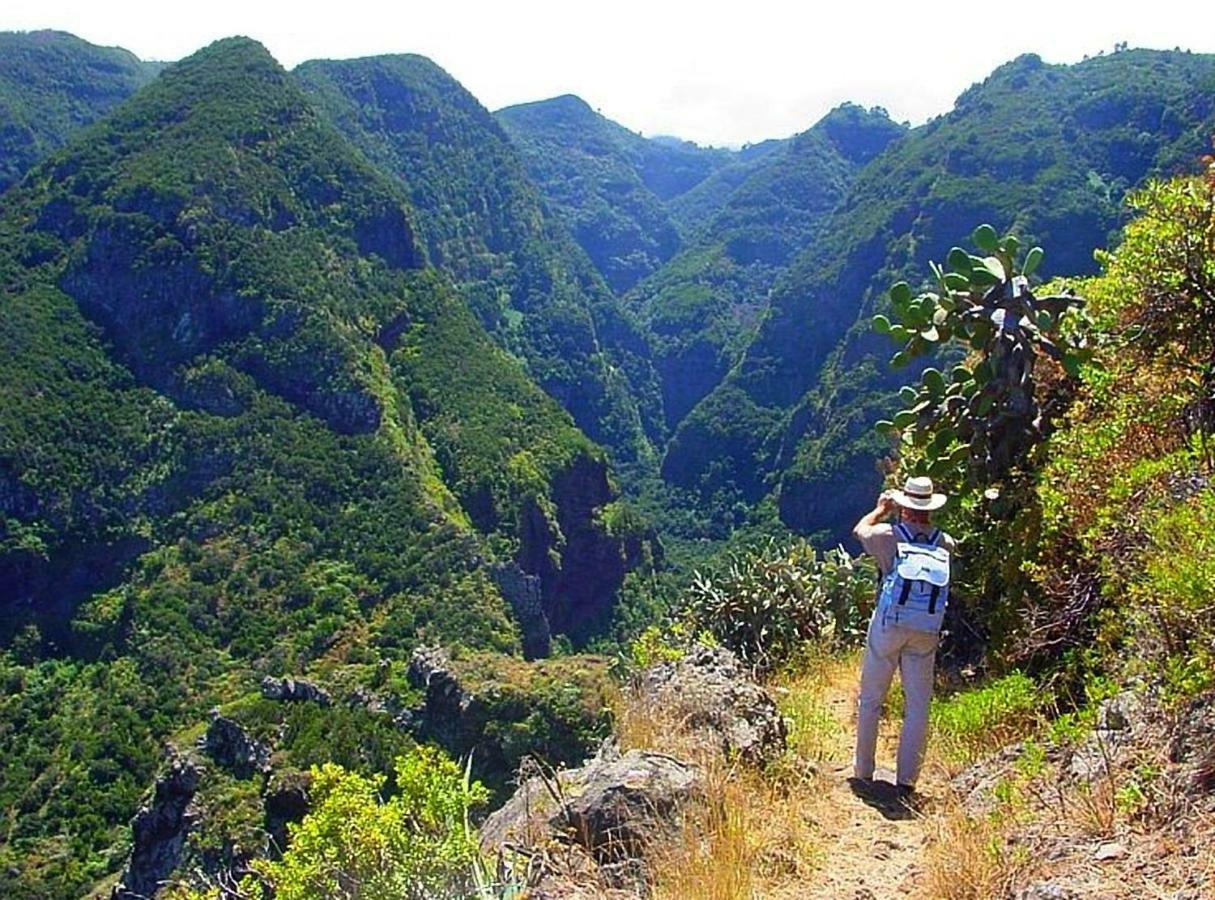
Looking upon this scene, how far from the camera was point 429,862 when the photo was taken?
10.5 ft

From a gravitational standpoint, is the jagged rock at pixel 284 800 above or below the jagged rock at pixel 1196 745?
below

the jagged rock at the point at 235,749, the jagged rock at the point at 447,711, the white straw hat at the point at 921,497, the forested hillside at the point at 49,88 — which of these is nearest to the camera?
the white straw hat at the point at 921,497

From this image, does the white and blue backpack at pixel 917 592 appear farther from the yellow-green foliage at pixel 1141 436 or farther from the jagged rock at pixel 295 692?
the jagged rock at pixel 295 692

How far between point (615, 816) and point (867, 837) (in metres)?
1.08

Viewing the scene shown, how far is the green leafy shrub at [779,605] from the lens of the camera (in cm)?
752

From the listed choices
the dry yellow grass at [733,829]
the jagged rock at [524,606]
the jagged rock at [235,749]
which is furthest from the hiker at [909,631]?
the jagged rock at [524,606]

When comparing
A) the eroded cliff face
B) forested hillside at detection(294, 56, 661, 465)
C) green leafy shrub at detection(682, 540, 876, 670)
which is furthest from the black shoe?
forested hillside at detection(294, 56, 661, 465)

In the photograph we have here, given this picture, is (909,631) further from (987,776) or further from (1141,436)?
(1141,436)

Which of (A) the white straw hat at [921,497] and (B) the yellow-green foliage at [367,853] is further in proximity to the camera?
(A) the white straw hat at [921,497]

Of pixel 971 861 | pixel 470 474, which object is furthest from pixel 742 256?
pixel 971 861

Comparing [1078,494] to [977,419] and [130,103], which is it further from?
[130,103]

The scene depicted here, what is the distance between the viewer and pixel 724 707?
4.82 m

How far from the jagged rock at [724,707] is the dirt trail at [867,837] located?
1.06 ft

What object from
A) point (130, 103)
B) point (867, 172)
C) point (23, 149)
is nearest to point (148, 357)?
point (130, 103)
